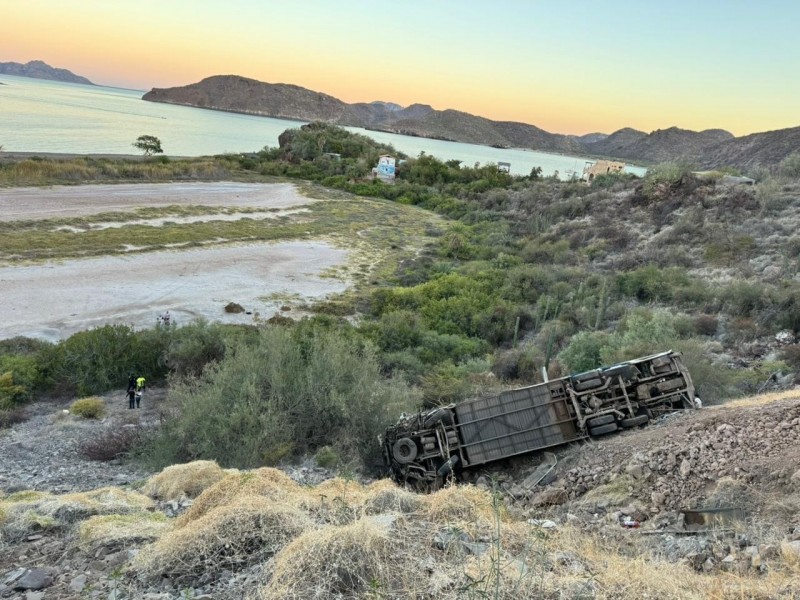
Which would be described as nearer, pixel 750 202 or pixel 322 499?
pixel 322 499

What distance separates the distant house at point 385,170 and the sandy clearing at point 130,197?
48.6ft

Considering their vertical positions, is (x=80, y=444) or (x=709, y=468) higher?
(x=709, y=468)

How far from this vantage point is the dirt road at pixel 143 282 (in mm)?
23016

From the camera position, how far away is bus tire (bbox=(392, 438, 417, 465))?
1212cm

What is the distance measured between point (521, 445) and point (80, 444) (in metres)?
10.2

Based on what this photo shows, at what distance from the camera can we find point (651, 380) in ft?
41.0

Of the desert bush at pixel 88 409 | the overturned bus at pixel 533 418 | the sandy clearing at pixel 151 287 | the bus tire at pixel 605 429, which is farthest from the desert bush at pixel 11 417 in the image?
the bus tire at pixel 605 429

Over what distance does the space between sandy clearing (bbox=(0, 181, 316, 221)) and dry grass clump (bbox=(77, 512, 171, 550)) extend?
37014 millimetres

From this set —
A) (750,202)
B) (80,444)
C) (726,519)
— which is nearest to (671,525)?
(726,519)

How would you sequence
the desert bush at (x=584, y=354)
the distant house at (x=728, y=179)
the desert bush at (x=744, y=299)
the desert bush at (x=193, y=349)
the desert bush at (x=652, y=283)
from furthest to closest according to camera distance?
the distant house at (x=728, y=179) < the desert bush at (x=652, y=283) < the desert bush at (x=744, y=299) < the desert bush at (x=584, y=354) < the desert bush at (x=193, y=349)

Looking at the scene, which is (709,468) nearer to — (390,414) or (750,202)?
(390,414)

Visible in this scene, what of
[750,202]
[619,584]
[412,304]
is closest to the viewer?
[619,584]

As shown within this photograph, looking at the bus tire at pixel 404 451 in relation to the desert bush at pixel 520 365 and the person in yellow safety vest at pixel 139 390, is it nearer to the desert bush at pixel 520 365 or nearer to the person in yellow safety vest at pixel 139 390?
the desert bush at pixel 520 365

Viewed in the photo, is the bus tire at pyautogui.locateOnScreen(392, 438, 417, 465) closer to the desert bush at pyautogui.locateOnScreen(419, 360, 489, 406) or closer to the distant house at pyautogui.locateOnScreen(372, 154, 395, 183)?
the desert bush at pyautogui.locateOnScreen(419, 360, 489, 406)
